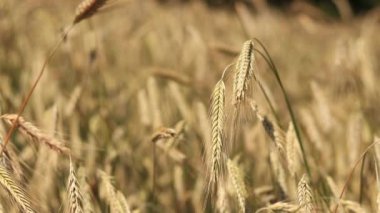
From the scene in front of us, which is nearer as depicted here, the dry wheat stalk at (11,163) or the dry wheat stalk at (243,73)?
the dry wheat stalk at (243,73)

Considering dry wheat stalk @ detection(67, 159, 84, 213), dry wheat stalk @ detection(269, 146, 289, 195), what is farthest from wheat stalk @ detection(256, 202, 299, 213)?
dry wheat stalk @ detection(67, 159, 84, 213)

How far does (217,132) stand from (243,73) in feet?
0.40

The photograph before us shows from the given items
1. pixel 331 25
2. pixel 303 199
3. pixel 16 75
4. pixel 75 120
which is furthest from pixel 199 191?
pixel 331 25

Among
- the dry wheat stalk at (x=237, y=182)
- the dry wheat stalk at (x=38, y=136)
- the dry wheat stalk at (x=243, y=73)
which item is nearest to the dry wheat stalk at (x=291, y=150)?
the dry wheat stalk at (x=237, y=182)

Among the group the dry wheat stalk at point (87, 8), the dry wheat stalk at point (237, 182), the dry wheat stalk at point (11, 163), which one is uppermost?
the dry wheat stalk at point (87, 8)

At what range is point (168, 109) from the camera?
8.48ft

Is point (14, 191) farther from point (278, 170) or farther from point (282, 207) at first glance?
point (278, 170)

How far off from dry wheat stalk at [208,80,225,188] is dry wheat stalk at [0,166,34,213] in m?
0.34

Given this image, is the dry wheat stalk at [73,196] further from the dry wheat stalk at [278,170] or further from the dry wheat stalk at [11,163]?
the dry wheat stalk at [278,170]

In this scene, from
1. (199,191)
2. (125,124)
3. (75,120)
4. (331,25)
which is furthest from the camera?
(331,25)

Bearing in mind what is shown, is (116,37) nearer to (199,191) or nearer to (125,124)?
(125,124)

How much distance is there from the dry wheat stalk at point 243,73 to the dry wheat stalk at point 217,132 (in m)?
0.06

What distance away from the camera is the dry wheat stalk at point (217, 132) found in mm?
1070

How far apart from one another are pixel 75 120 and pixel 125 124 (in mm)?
316
